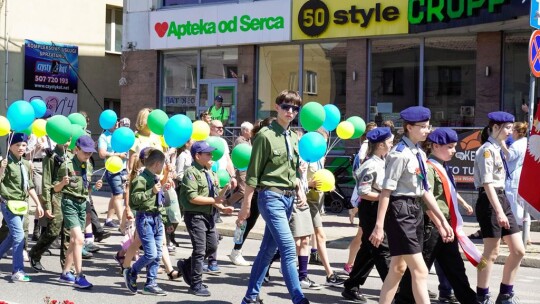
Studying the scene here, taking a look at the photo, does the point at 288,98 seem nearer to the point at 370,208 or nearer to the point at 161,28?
the point at 370,208

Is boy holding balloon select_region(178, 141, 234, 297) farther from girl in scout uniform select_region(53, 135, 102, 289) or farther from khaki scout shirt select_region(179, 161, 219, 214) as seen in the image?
girl in scout uniform select_region(53, 135, 102, 289)

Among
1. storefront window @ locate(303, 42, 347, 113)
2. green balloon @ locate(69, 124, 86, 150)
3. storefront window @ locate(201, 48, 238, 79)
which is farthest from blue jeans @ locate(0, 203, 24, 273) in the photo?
storefront window @ locate(201, 48, 238, 79)

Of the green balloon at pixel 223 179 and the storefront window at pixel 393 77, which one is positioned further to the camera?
the storefront window at pixel 393 77

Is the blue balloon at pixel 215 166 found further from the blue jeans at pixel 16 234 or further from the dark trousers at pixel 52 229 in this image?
the blue jeans at pixel 16 234

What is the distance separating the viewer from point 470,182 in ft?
50.7

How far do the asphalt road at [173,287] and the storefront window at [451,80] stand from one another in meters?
7.39

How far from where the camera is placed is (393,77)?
62.5 feet

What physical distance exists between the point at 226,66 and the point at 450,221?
14657 mm

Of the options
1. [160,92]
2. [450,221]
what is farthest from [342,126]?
[160,92]

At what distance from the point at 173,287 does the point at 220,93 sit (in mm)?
12964

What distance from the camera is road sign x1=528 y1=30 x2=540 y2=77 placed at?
11.4 m

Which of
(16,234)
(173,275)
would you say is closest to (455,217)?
(173,275)

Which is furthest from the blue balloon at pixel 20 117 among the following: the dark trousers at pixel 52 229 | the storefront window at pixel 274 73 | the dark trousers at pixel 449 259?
the storefront window at pixel 274 73

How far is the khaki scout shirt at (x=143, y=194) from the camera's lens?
28.2 ft
